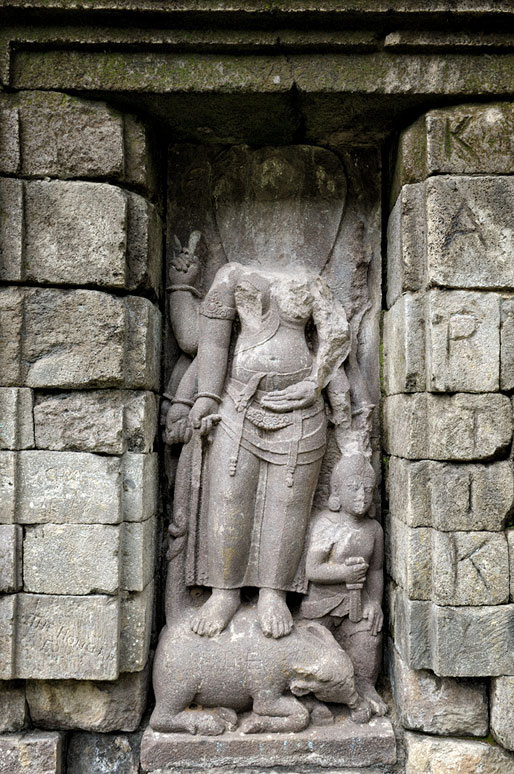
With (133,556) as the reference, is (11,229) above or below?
above

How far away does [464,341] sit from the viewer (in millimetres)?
3229

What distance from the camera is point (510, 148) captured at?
10.8 feet

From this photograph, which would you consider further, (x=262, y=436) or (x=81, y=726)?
(x=262, y=436)

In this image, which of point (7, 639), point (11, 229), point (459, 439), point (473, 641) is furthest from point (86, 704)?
point (11, 229)

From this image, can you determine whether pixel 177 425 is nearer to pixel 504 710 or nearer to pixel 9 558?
pixel 9 558

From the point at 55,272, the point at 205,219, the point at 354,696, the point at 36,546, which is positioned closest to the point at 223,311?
the point at 205,219

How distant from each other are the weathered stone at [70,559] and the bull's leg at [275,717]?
996mm

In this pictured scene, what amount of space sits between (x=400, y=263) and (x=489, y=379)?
30.8 inches

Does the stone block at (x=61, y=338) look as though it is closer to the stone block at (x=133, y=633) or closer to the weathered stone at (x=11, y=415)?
the weathered stone at (x=11, y=415)

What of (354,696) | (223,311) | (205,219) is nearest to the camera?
(354,696)

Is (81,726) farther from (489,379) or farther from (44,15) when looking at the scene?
(44,15)

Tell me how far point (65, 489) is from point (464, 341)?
2.15 m

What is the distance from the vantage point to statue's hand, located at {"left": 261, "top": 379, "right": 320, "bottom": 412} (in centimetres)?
354

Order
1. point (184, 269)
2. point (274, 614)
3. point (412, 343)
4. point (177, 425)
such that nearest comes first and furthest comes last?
point (412, 343) → point (274, 614) → point (177, 425) → point (184, 269)
